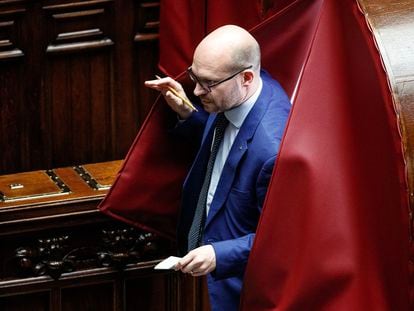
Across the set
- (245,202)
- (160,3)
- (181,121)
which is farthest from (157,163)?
(160,3)

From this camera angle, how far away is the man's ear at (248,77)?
10.9ft

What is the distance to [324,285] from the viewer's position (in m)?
3.09

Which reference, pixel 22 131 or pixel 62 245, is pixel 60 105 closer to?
pixel 22 131

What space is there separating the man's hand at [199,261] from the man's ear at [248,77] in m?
0.43

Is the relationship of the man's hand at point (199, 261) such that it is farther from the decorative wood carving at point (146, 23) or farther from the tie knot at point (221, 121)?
the decorative wood carving at point (146, 23)

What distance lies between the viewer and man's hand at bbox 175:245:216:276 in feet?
10.7

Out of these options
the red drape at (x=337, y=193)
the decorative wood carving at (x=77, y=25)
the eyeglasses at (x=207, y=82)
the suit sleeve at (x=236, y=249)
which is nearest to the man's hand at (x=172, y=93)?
the eyeglasses at (x=207, y=82)

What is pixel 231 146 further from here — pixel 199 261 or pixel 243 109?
pixel 199 261

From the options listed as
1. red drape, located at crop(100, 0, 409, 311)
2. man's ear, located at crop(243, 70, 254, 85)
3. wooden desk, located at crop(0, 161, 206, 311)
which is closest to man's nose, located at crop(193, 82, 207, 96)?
man's ear, located at crop(243, 70, 254, 85)

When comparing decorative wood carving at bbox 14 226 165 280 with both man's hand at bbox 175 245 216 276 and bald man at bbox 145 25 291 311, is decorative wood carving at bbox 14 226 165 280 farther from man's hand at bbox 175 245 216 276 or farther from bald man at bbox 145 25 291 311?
man's hand at bbox 175 245 216 276

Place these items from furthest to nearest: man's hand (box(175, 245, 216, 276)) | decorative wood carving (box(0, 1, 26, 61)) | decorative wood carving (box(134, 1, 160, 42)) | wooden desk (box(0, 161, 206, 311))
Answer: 1. decorative wood carving (box(134, 1, 160, 42))
2. decorative wood carving (box(0, 1, 26, 61))
3. wooden desk (box(0, 161, 206, 311))
4. man's hand (box(175, 245, 216, 276))

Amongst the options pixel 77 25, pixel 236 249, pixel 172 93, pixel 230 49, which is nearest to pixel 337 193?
pixel 236 249

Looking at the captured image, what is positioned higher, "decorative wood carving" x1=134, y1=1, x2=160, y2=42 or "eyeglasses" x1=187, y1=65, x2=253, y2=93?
"eyeglasses" x1=187, y1=65, x2=253, y2=93

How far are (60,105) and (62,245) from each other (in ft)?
2.61
